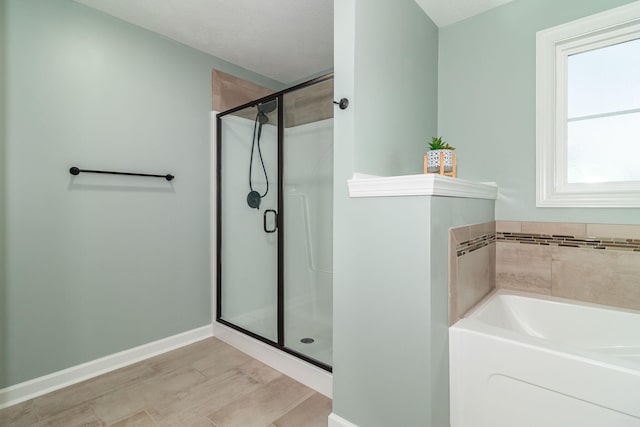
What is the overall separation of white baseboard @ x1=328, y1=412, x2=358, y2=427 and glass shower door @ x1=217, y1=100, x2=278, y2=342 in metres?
1.04

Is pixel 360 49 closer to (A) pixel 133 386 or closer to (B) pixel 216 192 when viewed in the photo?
(B) pixel 216 192

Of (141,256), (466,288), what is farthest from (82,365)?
(466,288)

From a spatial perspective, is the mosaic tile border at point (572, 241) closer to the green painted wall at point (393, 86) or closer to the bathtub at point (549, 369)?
the bathtub at point (549, 369)

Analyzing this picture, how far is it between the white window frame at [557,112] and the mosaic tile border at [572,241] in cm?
18

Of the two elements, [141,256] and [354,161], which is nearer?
[354,161]

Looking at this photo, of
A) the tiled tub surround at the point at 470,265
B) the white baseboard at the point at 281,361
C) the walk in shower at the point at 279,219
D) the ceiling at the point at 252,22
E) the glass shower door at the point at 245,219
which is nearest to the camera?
the tiled tub surround at the point at 470,265

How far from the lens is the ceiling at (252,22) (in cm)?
191

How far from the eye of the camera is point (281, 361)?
2020 mm

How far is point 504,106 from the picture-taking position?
74.0 inches

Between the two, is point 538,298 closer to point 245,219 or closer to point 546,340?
point 546,340

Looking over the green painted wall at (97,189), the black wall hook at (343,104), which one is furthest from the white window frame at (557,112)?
the green painted wall at (97,189)

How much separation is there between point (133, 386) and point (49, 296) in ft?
2.41

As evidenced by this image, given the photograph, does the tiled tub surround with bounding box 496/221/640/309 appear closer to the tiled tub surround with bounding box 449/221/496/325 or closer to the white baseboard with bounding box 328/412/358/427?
the tiled tub surround with bounding box 449/221/496/325

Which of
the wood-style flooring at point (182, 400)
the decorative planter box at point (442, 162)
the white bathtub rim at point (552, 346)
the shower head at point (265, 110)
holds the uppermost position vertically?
the shower head at point (265, 110)
